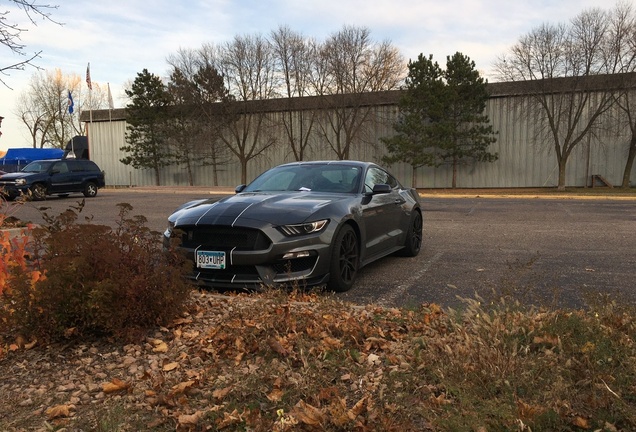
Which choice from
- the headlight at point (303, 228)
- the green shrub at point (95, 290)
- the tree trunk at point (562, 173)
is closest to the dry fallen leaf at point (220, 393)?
the green shrub at point (95, 290)

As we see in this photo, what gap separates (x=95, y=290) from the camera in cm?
322

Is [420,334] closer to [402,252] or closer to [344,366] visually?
[344,366]

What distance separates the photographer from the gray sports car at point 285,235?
4805 millimetres

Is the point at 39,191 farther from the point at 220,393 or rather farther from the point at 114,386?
the point at 220,393

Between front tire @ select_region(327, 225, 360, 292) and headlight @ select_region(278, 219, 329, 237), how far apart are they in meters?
0.22

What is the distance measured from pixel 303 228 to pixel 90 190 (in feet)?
69.3

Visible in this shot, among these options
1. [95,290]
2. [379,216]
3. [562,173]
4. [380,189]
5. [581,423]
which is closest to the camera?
[581,423]

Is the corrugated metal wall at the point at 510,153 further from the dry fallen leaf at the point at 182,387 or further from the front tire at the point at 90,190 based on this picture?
the dry fallen leaf at the point at 182,387

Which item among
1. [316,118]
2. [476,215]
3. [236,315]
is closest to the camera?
[236,315]

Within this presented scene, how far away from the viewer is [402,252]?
7.54 metres

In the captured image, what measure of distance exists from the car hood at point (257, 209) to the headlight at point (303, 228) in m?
0.05

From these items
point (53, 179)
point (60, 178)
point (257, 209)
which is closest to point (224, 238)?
point (257, 209)

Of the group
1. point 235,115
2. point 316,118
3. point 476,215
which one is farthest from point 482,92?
point 476,215

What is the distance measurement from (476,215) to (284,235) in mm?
9763
